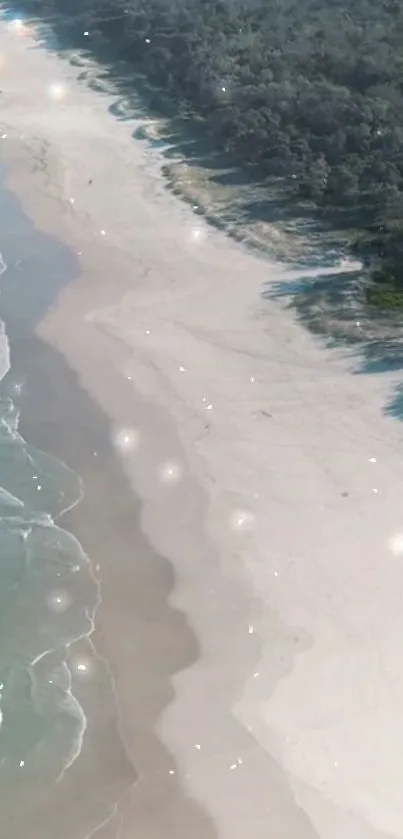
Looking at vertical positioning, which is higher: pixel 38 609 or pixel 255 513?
pixel 255 513

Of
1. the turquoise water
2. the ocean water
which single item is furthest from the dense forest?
the turquoise water

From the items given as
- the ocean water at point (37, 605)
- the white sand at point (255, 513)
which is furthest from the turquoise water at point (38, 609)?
the white sand at point (255, 513)

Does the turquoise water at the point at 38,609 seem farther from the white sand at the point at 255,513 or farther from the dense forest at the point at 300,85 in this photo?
the dense forest at the point at 300,85

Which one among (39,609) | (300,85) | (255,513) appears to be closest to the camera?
(39,609)

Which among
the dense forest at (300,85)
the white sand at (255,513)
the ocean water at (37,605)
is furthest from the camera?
the dense forest at (300,85)

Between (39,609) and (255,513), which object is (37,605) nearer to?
(39,609)

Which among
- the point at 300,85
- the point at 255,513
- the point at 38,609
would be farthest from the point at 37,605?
the point at 300,85

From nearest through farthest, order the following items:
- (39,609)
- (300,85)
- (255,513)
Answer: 1. (39,609)
2. (255,513)
3. (300,85)

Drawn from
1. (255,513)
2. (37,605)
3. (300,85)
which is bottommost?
(37,605)
